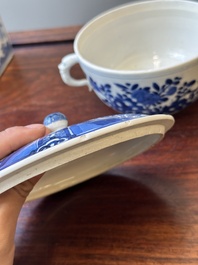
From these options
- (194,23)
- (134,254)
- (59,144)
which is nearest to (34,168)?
(59,144)

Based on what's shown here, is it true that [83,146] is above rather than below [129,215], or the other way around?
above

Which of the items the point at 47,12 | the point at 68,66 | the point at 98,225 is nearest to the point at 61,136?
the point at 98,225

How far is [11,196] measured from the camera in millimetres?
328

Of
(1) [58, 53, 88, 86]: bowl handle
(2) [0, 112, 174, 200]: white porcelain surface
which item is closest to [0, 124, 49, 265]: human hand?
(2) [0, 112, 174, 200]: white porcelain surface

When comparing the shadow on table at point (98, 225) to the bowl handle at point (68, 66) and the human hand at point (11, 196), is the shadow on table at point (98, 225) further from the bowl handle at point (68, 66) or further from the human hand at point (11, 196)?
the bowl handle at point (68, 66)

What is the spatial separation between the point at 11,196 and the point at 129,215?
12 cm

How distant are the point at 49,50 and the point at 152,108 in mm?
314

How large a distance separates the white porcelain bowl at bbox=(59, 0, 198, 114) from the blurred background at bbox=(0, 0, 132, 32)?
0.48 ft

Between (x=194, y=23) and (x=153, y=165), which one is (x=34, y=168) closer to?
(x=153, y=165)

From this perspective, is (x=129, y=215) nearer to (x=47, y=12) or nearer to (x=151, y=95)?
(x=151, y=95)

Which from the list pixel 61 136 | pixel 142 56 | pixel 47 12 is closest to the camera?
pixel 61 136

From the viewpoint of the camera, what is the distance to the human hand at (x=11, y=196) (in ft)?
1.05

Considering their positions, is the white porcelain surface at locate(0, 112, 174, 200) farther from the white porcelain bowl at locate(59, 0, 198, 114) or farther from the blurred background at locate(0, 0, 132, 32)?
the blurred background at locate(0, 0, 132, 32)

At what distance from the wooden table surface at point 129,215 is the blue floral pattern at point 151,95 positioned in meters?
0.04
